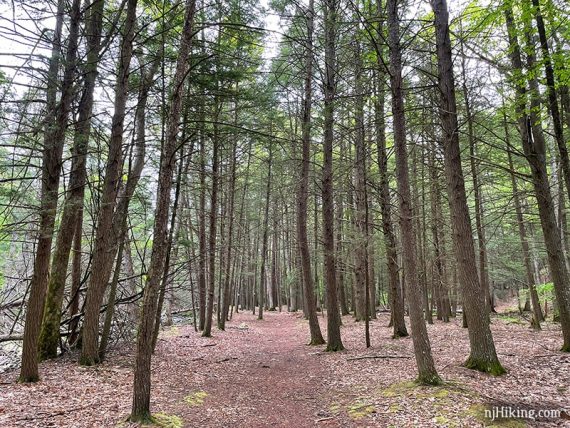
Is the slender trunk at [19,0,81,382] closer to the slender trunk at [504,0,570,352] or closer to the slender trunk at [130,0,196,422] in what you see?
the slender trunk at [130,0,196,422]

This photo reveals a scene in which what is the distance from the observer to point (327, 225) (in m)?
11.4

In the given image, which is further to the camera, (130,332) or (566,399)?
(130,332)

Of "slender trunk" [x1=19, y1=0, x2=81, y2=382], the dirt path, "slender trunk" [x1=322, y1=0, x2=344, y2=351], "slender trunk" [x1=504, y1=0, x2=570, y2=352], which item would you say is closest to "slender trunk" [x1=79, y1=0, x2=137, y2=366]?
"slender trunk" [x1=19, y1=0, x2=81, y2=382]

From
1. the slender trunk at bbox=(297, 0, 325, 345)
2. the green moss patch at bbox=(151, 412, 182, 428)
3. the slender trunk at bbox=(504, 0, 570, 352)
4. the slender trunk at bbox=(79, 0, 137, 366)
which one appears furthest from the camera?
the slender trunk at bbox=(297, 0, 325, 345)

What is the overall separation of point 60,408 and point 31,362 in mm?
1758

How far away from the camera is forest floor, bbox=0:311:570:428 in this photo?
5230 mm

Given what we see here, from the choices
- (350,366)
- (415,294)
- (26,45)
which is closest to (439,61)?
(415,294)

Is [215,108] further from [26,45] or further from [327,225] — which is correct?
[26,45]

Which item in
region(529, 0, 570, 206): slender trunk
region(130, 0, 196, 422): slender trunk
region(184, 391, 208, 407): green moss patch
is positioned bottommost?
region(184, 391, 208, 407): green moss patch

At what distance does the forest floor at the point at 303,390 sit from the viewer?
206 inches

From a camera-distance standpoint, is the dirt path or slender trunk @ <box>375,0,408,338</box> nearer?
the dirt path

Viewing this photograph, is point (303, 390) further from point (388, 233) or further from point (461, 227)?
point (388, 233)

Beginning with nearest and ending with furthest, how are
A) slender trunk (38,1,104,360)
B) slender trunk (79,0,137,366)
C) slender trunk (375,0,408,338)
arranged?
slender trunk (79,0,137,366)
slender trunk (38,1,104,360)
slender trunk (375,0,408,338)

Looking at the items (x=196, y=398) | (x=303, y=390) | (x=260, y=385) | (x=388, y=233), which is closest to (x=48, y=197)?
(x=196, y=398)
